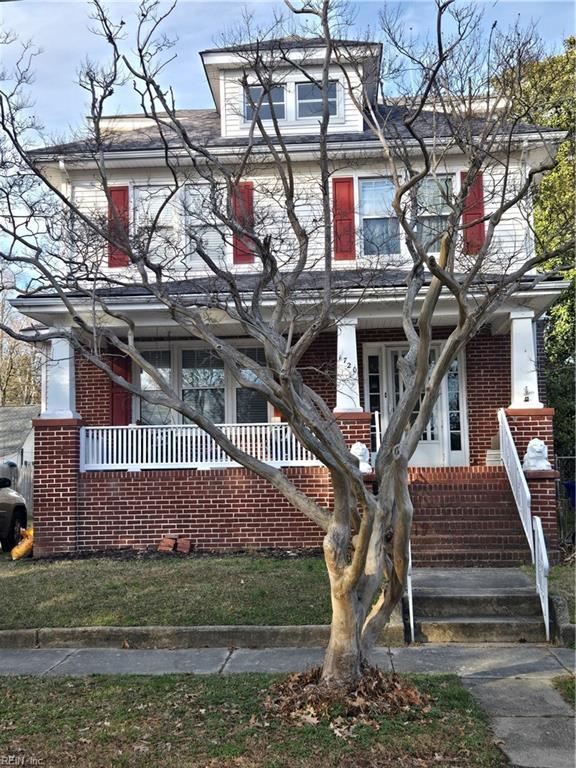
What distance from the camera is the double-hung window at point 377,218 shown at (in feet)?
42.9

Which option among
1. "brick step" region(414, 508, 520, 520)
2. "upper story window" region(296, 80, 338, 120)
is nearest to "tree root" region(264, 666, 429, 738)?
"brick step" region(414, 508, 520, 520)

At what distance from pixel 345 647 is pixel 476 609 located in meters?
3.00

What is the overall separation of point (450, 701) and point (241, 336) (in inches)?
345

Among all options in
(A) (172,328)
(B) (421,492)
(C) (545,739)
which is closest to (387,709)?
(C) (545,739)

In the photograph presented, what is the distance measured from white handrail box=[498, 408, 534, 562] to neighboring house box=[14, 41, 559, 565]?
252 mm

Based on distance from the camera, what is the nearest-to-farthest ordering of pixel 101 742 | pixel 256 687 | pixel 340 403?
pixel 101 742, pixel 256 687, pixel 340 403

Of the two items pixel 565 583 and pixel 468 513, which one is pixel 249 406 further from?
pixel 565 583

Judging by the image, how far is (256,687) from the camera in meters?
5.90

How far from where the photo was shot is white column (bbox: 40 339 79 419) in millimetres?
11688

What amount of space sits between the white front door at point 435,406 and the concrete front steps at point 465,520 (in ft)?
6.53

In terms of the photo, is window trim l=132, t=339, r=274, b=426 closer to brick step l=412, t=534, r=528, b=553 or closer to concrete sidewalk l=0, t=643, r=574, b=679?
brick step l=412, t=534, r=528, b=553

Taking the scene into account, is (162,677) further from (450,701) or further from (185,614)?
(450,701)

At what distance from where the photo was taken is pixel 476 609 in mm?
7934

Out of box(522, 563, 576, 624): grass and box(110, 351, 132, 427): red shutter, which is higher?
box(110, 351, 132, 427): red shutter
